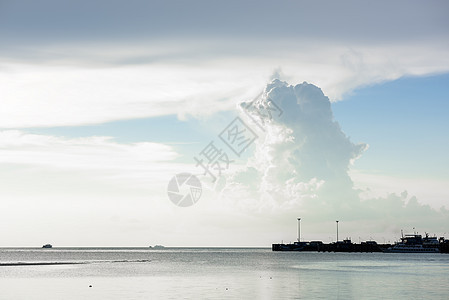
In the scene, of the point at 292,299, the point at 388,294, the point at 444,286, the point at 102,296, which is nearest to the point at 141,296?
the point at 102,296

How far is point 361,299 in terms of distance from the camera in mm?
87750

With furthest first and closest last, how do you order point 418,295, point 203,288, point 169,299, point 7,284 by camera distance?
point 7,284, point 203,288, point 418,295, point 169,299

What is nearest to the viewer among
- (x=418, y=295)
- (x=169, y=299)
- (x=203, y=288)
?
(x=169, y=299)

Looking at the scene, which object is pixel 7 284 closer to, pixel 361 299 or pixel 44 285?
pixel 44 285

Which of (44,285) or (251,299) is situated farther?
(44,285)

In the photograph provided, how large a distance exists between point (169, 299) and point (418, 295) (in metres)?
39.0

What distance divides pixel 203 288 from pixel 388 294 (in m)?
31.3

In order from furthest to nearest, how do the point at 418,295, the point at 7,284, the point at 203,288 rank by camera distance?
the point at 7,284 < the point at 203,288 < the point at 418,295

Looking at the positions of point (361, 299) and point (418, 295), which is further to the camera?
point (418, 295)

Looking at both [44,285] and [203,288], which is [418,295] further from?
[44,285]

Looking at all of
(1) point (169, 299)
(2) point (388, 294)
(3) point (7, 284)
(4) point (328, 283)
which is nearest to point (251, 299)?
(1) point (169, 299)

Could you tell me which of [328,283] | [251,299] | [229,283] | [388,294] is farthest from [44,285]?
[388,294]

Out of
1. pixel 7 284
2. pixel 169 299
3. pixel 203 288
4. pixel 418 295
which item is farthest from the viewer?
pixel 7 284

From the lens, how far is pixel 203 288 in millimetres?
104438
